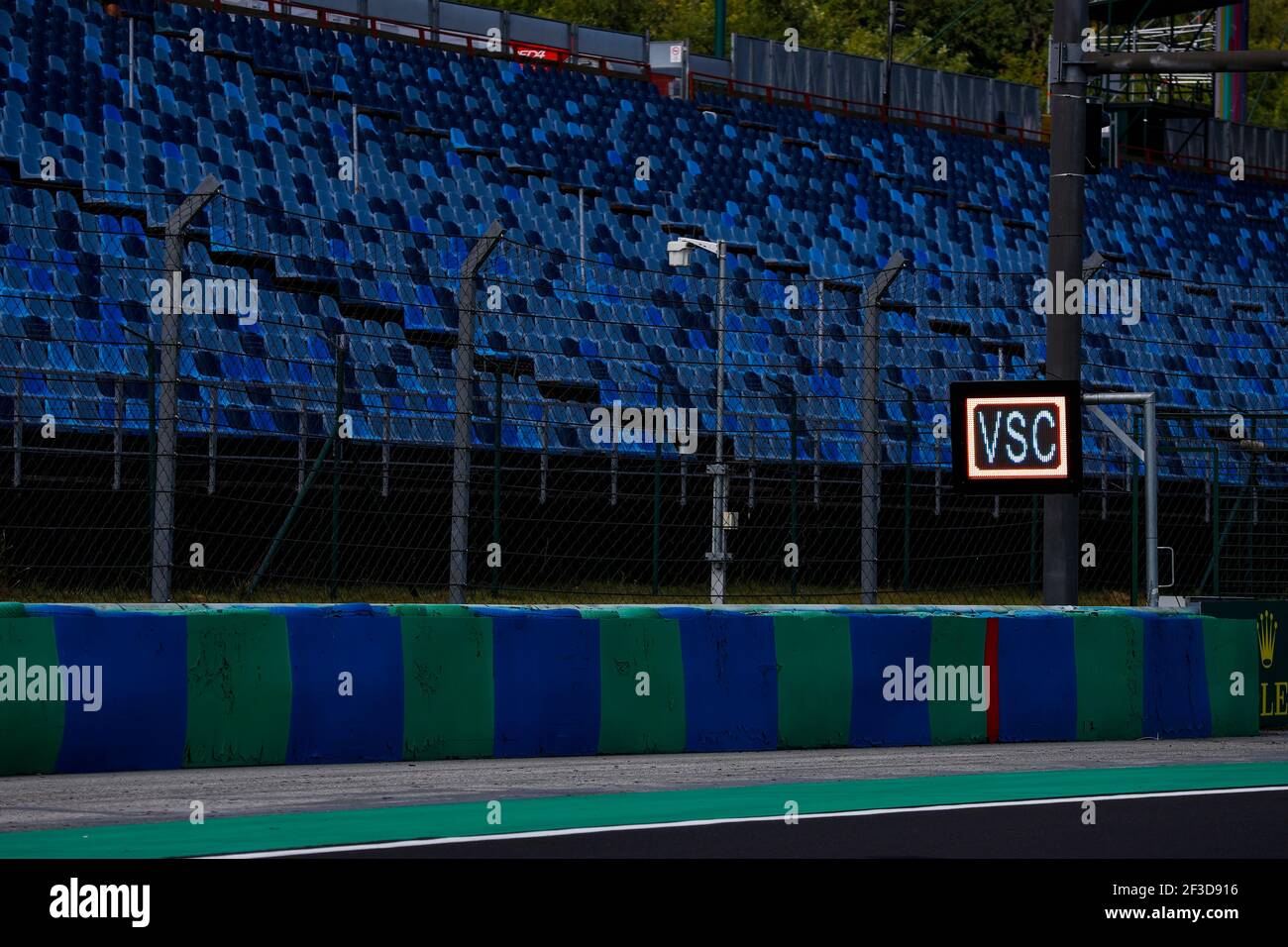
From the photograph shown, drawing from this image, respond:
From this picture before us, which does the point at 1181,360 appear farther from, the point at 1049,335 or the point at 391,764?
the point at 391,764

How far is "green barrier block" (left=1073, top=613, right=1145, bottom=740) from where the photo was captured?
547 inches

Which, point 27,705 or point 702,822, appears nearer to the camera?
point 702,822

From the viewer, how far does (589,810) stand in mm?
9078

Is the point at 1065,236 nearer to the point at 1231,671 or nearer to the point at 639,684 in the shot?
the point at 1231,671

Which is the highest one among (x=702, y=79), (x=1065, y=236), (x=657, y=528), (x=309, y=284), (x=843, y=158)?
(x=702, y=79)

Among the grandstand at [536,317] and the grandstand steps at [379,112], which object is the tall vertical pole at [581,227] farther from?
the grandstand steps at [379,112]

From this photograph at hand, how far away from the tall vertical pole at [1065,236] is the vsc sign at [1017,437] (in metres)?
0.36

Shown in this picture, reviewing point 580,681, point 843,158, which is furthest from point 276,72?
point 580,681

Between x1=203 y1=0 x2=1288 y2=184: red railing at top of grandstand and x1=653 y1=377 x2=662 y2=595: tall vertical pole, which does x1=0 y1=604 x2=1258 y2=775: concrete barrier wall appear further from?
x1=203 y1=0 x2=1288 y2=184: red railing at top of grandstand

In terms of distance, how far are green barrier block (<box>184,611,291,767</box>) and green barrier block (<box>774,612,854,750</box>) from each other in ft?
10.9

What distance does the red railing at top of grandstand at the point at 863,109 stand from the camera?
40.7 m

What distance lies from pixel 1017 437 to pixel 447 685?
489 centimetres

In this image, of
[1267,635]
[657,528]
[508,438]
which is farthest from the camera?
[508,438]
